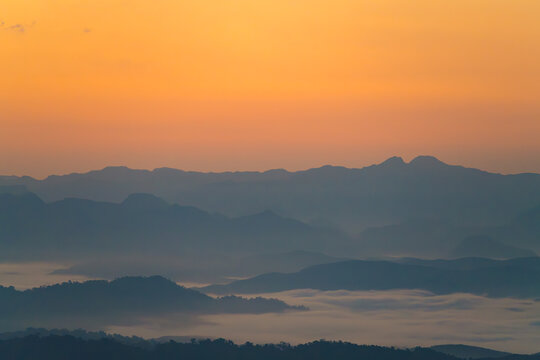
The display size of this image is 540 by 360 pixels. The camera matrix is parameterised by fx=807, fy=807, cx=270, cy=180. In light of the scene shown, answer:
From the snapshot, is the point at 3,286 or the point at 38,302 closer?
the point at 38,302

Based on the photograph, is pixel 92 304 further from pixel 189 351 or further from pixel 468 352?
pixel 468 352

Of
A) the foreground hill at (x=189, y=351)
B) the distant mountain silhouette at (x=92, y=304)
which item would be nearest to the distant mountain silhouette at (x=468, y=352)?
the foreground hill at (x=189, y=351)

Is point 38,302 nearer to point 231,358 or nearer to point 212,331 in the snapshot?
point 212,331

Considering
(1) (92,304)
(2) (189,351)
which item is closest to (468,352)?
(2) (189,351)

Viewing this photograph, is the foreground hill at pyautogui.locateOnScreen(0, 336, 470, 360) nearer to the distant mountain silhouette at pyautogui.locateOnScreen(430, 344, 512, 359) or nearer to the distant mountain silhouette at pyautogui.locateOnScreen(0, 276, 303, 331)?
the distant mountain silhouette at pyautogui.locateOnScreen(430, 344, 512, 359)

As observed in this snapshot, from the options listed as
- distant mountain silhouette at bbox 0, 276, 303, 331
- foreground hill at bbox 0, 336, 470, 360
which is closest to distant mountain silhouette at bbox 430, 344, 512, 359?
foreground hill at bbox 0, 336, 470, 360

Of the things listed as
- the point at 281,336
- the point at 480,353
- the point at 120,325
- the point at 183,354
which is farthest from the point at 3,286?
the point at 480,353
